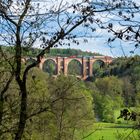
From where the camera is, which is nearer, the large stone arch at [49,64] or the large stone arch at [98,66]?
the large stone arch at [98,66]

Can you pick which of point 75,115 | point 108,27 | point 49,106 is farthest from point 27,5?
point 75,115

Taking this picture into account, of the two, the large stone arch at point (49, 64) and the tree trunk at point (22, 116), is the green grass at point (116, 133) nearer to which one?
the tree trunk at point (22, 116)

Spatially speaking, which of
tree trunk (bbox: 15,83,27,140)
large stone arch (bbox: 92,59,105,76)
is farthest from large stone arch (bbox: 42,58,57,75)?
tree trunk (bbox: 15,83,27,140)

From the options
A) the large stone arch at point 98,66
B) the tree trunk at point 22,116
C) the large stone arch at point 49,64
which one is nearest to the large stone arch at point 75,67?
the large stone arch at point 49,64

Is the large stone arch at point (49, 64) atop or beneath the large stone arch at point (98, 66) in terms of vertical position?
atop

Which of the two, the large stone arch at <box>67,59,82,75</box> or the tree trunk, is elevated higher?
the large stone arch at <box>67,59,82,75</box>

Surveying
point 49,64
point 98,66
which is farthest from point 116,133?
point 98,66

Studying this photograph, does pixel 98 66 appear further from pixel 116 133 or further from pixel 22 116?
pixel 116 133

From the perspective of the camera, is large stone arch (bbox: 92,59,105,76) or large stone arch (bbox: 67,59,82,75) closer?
large stone arch (bbox: 92,59,105,76)

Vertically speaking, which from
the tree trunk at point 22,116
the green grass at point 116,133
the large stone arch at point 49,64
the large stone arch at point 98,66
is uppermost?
the large stone arch at point 49,64

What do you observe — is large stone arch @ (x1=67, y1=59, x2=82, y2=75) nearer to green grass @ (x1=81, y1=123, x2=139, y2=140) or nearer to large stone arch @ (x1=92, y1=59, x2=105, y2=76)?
green grass @ (x1=81, y1=123, x2=139, y2=140)

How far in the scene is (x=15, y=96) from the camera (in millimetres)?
7465

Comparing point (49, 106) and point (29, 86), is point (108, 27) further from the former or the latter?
point (29, 86)

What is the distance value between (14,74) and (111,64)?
66.6 inches
